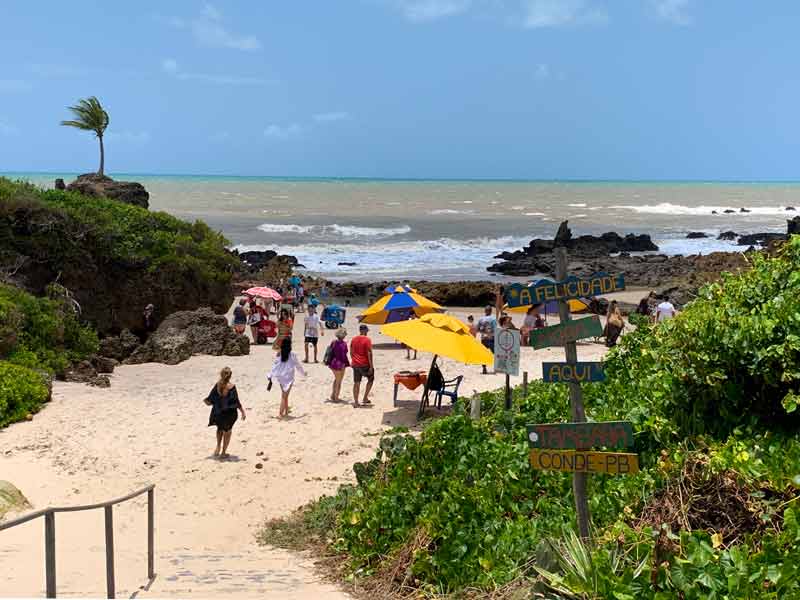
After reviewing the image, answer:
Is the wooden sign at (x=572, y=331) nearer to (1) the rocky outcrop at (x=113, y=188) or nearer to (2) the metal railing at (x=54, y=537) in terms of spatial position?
(2) the metal railing at (x=54, y=537)

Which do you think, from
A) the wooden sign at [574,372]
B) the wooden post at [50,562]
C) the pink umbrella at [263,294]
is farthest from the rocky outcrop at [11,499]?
the pink umbrella at [263,294]

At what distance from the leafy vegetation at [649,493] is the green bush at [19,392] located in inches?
219

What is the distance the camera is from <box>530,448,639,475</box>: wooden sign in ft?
15.8

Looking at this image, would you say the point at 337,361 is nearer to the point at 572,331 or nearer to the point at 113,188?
the point at 572,331

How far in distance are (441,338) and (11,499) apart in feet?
19.8

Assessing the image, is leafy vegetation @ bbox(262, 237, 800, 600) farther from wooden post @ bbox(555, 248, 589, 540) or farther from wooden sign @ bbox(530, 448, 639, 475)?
wooden sign @ bbox(530, 448, 639, 475)

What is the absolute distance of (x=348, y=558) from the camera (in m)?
7.23

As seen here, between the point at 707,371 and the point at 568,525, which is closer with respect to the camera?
the point at 568,525

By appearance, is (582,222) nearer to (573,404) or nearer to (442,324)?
(442,324)

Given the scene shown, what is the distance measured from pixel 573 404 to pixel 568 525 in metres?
0.98

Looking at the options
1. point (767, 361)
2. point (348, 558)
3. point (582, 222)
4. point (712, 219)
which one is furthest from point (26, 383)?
point (712, 219)

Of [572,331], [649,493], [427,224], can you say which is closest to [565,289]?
[572,331]

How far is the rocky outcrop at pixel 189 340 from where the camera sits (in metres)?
17.5

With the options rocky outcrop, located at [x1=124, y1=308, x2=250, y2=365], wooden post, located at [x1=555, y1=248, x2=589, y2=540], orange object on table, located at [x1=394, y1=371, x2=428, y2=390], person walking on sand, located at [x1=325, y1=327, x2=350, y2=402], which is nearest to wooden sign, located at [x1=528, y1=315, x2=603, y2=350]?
wooden post, located at [x1=555, y1=248, x2=589, y2=540]
